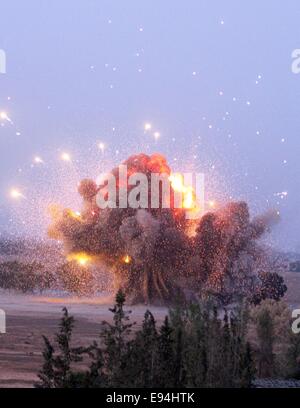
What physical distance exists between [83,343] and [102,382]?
415 inches

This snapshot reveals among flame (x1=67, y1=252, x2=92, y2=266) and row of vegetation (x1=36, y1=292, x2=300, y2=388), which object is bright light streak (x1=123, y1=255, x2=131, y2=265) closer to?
flame (x1=67, y1=252, x2=92, y2=266)

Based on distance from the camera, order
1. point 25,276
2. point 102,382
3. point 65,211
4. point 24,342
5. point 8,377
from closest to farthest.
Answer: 1. point 102,382
2. point 8,377
3. point 24,342
4. point 65,211
5. point 25,276

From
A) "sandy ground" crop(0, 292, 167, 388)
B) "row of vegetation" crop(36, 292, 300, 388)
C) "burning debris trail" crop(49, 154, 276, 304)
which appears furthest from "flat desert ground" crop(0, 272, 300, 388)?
"row of vegetation" crop(36, 292, 300, 388)

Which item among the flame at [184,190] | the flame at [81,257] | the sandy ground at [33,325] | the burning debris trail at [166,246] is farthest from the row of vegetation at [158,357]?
the flame at [81,257]

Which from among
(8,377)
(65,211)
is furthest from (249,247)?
(8,377)

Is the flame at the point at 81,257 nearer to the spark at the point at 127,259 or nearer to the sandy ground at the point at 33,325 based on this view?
the spark at the point at 127,259

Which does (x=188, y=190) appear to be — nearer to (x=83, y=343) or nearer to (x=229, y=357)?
(x=83, y=343)

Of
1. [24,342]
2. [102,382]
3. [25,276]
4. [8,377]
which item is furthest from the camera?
[25,276]

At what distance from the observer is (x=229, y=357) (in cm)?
975

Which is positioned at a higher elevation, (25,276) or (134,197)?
(134,197)

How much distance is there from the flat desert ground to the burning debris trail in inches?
88.9

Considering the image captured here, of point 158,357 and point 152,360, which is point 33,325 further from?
point 152,360

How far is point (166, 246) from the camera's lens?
34281 millimetres

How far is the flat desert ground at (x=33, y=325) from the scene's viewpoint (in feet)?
45.7
